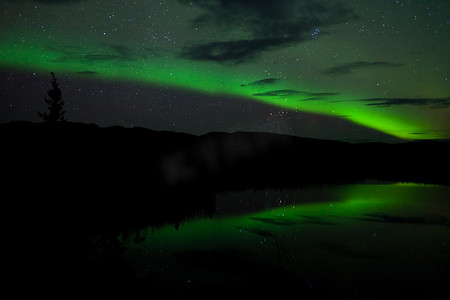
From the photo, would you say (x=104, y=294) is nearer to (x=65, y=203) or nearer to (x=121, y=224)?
(x=121, y=224)

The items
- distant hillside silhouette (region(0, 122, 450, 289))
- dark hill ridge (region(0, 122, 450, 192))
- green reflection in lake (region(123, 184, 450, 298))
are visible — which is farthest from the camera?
dark hill ridge (region(0, 122, 450, 192))

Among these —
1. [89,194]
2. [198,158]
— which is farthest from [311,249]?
[198,158]

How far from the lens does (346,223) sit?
18859mm

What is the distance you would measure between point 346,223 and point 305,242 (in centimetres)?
543

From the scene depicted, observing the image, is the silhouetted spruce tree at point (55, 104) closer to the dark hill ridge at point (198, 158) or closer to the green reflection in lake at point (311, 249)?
the dark hill ridge at point (198, 158)

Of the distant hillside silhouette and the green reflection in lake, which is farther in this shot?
the green reflection in lake

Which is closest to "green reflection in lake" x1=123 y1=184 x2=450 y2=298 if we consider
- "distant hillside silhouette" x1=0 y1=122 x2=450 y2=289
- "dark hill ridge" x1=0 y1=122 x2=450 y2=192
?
"distant hillside silhouette" x1=0 y1=122 x2=450 y2=289

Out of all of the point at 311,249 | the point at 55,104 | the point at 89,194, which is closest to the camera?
the point at 311,249

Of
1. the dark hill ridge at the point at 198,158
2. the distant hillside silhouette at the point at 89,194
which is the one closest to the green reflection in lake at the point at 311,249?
the distant hillside silhouette at the point at 89,194

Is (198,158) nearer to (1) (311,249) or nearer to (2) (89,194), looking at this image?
(2) (89,194)

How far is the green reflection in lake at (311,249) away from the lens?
996 centimetres

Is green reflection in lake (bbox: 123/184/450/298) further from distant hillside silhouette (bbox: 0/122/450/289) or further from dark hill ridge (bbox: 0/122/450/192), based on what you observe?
dark hill ridge (bbox: 0/122/450/192)

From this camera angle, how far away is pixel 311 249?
13.6 meters

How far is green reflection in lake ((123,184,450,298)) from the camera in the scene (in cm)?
996
